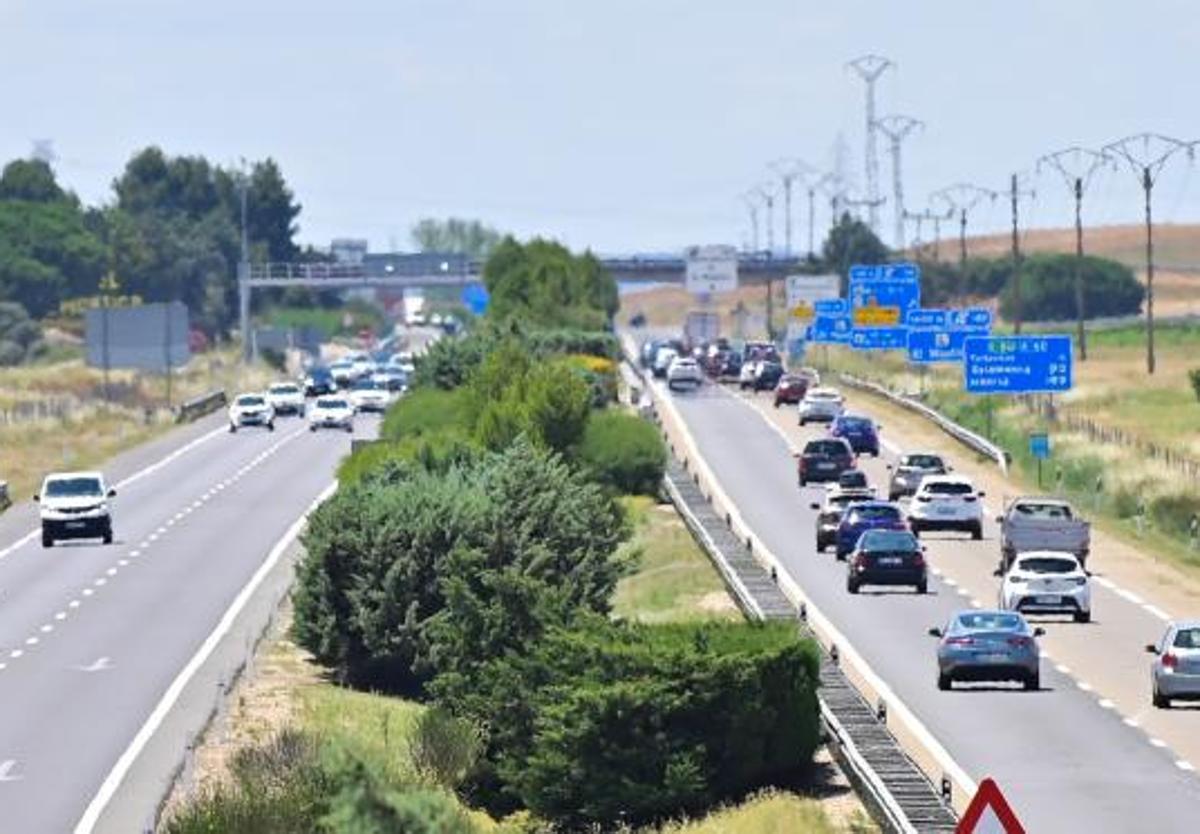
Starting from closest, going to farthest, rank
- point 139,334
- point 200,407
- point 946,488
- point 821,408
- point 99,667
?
point 99,667 → point 946,488 → point 821,408 → point 200,407 → point 139,334

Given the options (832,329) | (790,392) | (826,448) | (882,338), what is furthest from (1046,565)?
(832,329)

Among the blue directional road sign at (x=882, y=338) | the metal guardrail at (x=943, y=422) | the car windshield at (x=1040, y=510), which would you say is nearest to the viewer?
the car windshield at (x=1040, y=510)

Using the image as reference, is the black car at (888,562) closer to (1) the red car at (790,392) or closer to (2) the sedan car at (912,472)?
(2) the sedan car at (912,472)

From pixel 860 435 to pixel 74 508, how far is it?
3338 centimetres

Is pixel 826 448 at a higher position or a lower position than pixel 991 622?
lower

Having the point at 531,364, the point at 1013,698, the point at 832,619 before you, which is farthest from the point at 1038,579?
the point at 531,364

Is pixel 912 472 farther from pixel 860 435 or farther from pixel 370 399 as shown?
pixel 370 399

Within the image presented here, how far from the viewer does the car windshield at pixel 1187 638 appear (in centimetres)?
4791

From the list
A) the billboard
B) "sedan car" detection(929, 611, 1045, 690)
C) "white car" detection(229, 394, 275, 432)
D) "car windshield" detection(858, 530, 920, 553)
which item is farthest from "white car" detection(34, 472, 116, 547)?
the billboard

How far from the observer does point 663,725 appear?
135ft

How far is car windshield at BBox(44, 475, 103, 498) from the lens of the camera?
269 ft

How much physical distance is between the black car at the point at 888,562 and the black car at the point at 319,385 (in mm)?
86602

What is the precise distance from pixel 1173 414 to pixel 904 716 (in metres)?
85.3

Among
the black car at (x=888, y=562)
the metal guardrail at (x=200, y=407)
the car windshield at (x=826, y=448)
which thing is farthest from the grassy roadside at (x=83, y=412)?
the black car at (x=888, y=562)
